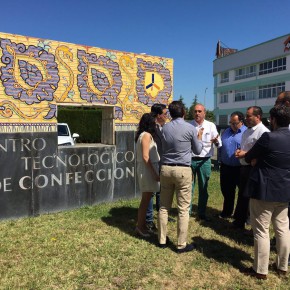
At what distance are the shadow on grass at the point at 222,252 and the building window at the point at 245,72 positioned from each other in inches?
1605

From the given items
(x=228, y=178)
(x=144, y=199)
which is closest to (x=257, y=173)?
(x=144, y=199)

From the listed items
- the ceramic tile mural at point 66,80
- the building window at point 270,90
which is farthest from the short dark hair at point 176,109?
the building window at point 270,90

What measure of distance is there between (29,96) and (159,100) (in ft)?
9.12

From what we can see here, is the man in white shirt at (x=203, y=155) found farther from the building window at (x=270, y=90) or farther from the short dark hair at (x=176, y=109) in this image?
the building window at (x=270, y=90)

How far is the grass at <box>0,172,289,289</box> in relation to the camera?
3.39 m

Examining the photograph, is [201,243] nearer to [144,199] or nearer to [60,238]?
[144,199]

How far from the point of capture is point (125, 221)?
5.36 metres

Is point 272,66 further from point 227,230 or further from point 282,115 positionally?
point 282,115

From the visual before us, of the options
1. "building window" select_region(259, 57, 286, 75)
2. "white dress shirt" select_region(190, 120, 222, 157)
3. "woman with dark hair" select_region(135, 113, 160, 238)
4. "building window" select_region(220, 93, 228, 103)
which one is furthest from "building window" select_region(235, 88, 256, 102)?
"woman with dark hair" select_region(135, 113, 160, 238)

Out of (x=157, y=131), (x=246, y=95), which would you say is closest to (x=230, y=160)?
(x=157, y=131)

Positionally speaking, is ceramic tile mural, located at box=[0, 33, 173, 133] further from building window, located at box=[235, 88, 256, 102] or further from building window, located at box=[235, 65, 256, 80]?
building window, located at box=[235, 65, 256, 80]

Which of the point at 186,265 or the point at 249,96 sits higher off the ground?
the point at 249,96

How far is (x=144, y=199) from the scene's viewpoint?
4680mm

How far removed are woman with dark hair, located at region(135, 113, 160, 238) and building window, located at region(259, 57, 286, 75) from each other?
121 ft
